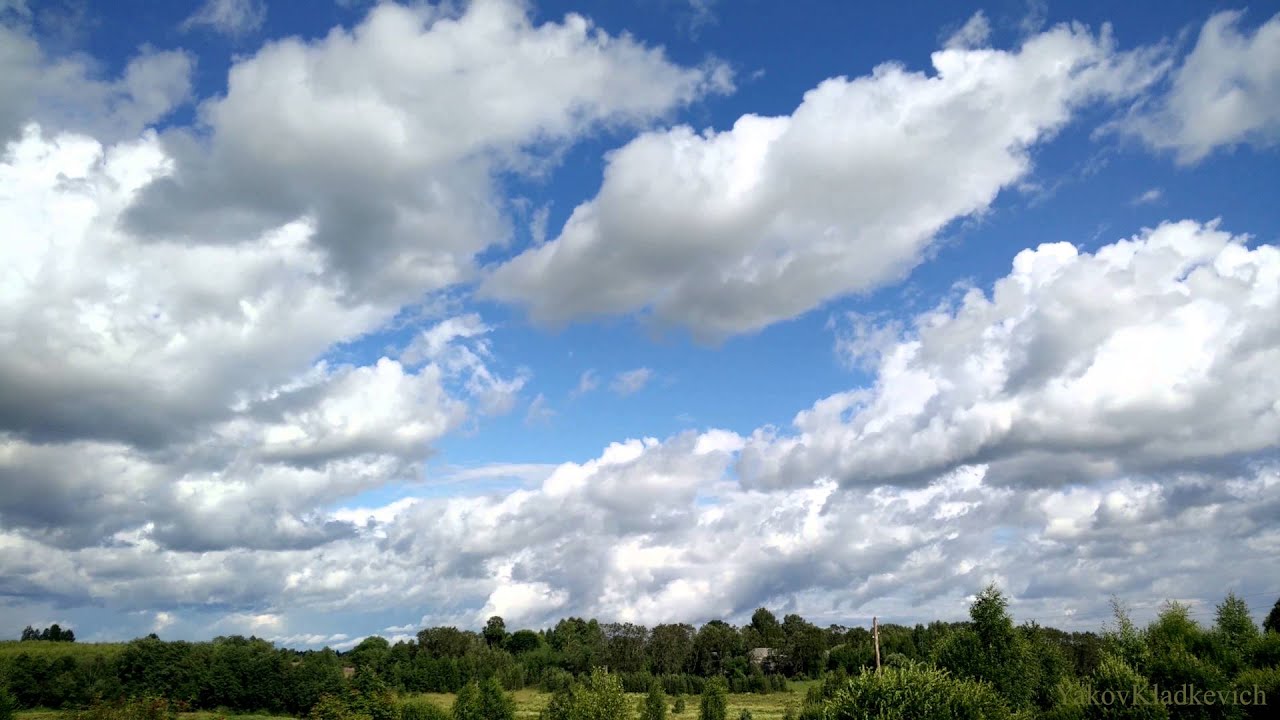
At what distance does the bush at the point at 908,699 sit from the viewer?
46688 mm

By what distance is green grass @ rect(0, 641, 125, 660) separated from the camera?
162m

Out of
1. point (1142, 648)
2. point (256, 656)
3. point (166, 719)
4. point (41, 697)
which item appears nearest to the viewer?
point (166, 719)

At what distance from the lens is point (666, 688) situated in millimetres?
172875

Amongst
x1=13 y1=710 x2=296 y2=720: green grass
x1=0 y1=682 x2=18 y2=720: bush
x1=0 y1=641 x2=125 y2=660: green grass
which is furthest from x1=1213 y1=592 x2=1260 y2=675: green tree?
x1=0 y1=641 x2=125 y2=660: green grass

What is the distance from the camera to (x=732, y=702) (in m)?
148

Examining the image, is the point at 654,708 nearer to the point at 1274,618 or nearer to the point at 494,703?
the point at 494,703

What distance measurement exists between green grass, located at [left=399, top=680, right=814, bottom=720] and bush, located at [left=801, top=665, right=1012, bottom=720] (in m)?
64.0

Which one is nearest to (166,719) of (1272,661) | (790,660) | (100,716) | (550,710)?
(100,716)

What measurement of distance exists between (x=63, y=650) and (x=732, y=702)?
144 m

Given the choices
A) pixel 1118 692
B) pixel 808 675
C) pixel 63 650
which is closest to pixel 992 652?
pixel 1118 692

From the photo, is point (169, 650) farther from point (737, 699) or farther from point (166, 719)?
point (166, 719)

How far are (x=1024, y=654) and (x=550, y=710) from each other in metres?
44.9

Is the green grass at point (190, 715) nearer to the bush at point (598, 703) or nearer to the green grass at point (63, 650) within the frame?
the green grass at point (63, 650)

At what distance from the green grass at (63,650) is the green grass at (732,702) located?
225ft
